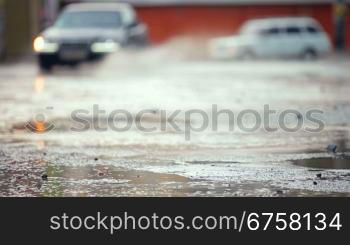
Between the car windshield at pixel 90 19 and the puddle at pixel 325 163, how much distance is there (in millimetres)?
Answer: 16934

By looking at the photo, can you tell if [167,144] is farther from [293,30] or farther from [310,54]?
[293,30]

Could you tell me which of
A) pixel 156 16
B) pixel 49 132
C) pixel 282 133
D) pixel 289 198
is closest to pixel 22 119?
pixel 49 132

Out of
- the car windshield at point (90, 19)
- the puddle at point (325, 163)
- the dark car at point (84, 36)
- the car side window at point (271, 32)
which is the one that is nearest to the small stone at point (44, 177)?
the puddle at point (325, 163)

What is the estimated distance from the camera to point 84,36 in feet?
86.8

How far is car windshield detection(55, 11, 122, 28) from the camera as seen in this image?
90.8 feet

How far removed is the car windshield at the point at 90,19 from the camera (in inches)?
1090

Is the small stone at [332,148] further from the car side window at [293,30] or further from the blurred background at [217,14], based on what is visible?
the blurred background at [217,14]

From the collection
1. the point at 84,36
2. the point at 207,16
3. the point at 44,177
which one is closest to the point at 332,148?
the point at 44,177

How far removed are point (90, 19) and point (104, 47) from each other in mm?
1589

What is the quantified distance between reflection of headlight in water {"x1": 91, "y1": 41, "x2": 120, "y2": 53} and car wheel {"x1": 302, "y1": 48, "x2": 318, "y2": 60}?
41.5 feet

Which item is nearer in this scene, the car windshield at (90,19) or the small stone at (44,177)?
the small stone at (44,177)

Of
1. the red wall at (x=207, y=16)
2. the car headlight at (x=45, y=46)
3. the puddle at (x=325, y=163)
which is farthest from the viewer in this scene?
the red wall at (x=207, y=16)

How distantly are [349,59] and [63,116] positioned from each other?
74.6 ft

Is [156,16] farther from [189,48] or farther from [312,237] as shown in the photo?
[312,237]
